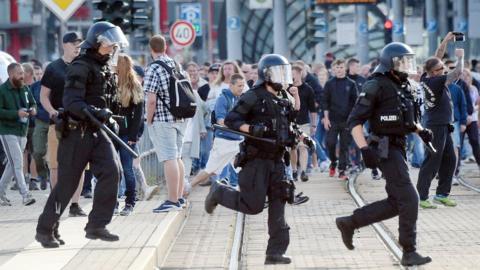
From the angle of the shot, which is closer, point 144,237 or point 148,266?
point 148,266

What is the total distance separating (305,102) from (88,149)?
1137 centimetres

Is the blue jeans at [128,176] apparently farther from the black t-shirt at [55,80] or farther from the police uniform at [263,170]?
the police uniform at [263,170]

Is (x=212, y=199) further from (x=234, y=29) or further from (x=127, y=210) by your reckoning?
(x=234, y=29)

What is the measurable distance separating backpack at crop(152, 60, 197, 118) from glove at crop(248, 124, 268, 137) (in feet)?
10.6

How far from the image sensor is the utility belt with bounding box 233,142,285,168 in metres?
11.4

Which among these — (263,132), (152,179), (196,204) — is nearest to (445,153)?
(196,204)

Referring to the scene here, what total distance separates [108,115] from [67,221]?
9.67ft

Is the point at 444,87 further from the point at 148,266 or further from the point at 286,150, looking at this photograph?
the point at 148,266

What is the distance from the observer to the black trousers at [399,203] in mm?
11234

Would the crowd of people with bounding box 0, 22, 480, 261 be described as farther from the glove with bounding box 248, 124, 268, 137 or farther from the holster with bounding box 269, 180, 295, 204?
the holster with bounding box 269, 180, 295, 204

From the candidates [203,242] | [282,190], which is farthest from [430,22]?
[282,190]

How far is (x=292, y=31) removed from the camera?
222 ft

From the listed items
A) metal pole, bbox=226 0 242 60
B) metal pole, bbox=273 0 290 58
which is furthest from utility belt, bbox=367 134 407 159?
metal pole, bbox=273 0 290 58

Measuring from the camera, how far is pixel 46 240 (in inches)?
443
